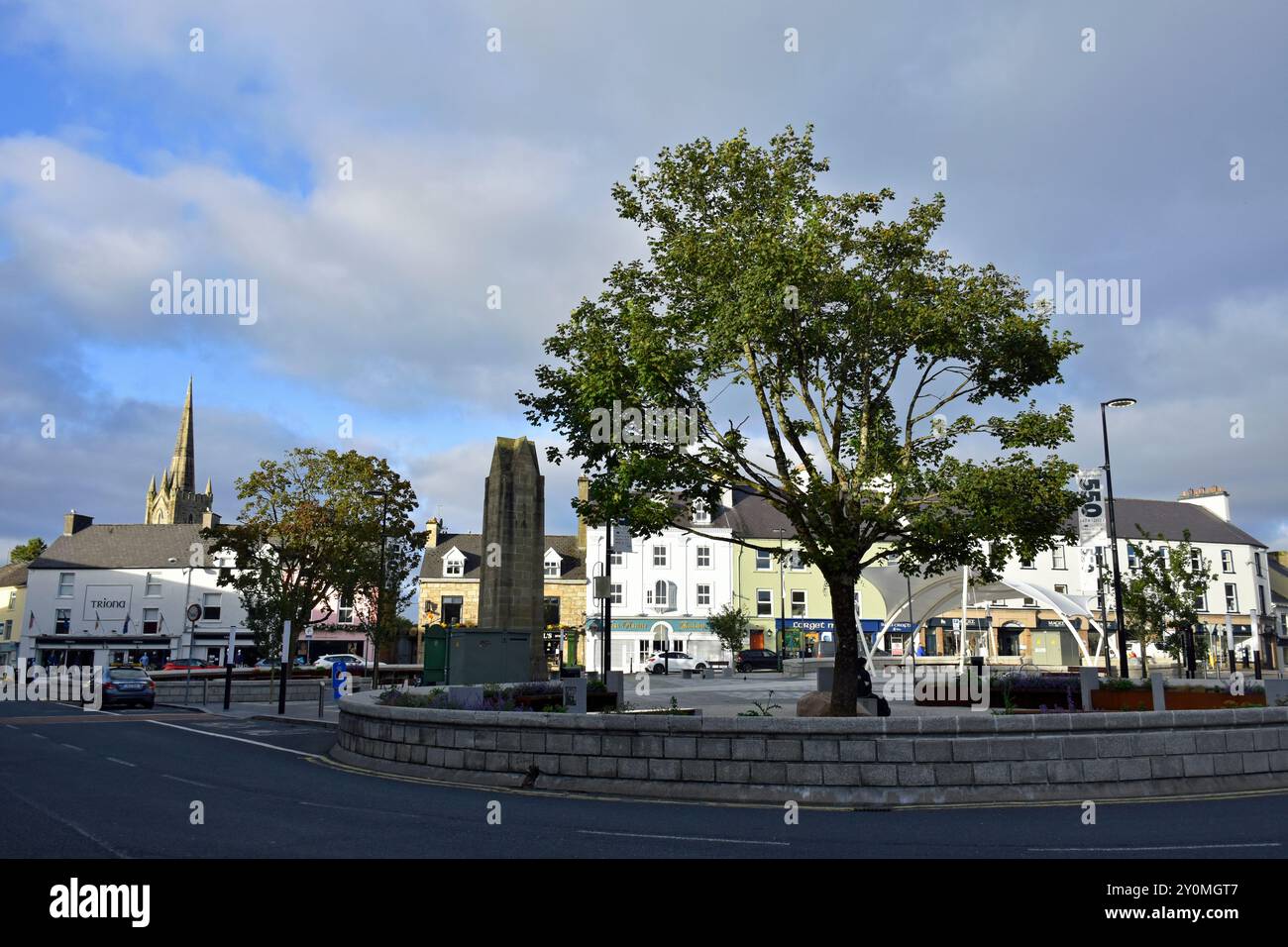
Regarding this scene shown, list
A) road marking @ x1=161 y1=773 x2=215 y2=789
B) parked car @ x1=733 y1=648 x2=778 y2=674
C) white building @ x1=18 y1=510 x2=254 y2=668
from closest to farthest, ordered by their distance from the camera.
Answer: road marking @ x1=161 y1=773 x2=215 y2=789
parked car @ x1=733 y1=648 x2=778 y2=674
white building @ x1=18 y1=510 x2=254 y2=668

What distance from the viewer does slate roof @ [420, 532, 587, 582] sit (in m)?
71.0

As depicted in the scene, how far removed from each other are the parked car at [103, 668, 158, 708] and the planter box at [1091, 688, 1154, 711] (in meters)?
30.1

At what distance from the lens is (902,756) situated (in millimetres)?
12023

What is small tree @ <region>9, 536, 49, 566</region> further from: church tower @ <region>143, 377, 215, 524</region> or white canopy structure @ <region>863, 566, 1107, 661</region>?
white canopy structure @ <region>863, 566, 1107, 661</region>

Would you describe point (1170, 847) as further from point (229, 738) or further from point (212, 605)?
point (212, 605)

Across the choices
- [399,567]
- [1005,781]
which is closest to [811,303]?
[1005,781]

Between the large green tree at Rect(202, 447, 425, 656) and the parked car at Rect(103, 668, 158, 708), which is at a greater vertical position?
the large green tree at Rect(202, 447, 425, 656)

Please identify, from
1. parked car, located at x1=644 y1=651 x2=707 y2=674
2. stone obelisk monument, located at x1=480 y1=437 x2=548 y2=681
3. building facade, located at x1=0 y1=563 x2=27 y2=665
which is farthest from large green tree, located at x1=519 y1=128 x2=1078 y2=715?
building facade, located at x1=0 y1=563 x2=27 y2=665

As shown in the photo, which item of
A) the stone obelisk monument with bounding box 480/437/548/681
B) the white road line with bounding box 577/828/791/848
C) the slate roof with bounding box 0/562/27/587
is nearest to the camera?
the white road line with bounding box 577/828/791/848

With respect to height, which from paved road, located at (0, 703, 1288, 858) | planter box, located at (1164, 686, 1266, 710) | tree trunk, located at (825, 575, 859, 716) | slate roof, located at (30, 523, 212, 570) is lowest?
paved road, located at (0, 703, 1288, 858)

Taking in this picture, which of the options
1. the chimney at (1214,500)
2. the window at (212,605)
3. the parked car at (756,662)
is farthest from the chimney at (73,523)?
the chimney at (1214,500)

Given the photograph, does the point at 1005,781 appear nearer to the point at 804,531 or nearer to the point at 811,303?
the point at 804,531

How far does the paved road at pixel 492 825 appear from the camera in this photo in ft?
28.3

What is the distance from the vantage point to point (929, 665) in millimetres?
43406
